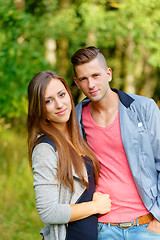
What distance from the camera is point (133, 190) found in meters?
2.54

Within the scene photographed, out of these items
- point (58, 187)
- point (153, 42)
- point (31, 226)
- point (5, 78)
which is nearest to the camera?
point (58, 187)

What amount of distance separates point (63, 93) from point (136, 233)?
1.20 meters

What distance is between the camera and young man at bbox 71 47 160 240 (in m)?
2.48

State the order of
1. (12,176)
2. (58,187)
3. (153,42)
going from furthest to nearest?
(153,42) < (12,176) < (58,187)

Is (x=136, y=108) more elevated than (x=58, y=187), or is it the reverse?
(x=136, y=108)

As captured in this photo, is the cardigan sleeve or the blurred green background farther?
the blurred green background

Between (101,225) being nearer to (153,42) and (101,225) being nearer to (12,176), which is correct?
(12,176)

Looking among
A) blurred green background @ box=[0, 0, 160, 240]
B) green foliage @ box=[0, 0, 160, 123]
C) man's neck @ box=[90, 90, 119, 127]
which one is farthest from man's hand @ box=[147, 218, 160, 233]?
green foliage @ box=[0, 0, 160, 123]

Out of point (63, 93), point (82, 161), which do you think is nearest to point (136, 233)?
point (82, 161)

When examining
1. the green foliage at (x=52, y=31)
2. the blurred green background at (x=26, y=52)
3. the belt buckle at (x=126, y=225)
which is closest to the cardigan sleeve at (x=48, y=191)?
the belt buckle at (x=126, y=225)

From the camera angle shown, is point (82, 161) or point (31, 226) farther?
point (31, 226)

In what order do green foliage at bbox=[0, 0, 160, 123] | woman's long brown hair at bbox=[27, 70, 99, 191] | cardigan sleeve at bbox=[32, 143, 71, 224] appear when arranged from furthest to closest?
green foliage at bbox=[0, 0, 160, 123]
woman's long brown hair at bbox=[27, 70, 99, 191]
cardigan sleeve at bbox=[32, 143, 71, 224]

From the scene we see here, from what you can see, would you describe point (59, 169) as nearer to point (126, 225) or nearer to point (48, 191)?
point (48, 191)

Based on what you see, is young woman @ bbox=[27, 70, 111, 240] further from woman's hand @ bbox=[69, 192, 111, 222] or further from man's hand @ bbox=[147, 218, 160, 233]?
man's hand @ bbox=[147, 218, 160, 233]
